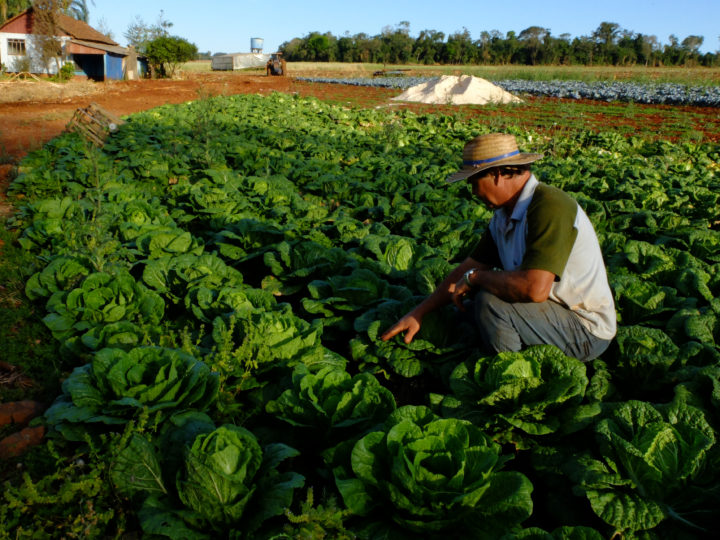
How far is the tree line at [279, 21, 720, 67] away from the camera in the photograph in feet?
191

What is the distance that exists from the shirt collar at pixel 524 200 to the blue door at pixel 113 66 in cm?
4023

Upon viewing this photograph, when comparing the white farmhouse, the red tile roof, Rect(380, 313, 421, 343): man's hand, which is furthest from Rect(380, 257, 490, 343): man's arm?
the red tile roof

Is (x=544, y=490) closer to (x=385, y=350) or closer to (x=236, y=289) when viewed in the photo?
(x=385, y=350)

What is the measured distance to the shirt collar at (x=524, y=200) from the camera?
2.71 metres

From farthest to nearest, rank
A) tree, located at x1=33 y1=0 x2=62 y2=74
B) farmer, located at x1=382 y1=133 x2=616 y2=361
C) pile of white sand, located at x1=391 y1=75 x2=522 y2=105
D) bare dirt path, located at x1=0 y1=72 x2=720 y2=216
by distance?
tree, located at x1=33 y1=0 x2=62 y2=74, pile of white sand, located at x1=391 y1=75 x2=522 y2=105, bare dirt path, located at x1=0 y1=72 x2=720 y2=216, farmer, located at x1=382 y1=133 x2=616 y2=361

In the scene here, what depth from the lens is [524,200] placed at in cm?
272

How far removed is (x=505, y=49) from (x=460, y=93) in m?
52.0

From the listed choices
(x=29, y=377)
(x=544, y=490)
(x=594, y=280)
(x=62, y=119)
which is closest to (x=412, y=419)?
(x=544, y=490)

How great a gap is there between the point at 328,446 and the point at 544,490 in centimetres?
110

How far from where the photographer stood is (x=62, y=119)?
58.2ft

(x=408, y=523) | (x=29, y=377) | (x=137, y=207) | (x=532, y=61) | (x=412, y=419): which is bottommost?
(x=29, y=377)

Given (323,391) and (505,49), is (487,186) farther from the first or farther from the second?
(505,49)

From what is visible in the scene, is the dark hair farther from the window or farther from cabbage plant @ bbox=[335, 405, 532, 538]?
the window

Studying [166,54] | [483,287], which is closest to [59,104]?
[166,54]
